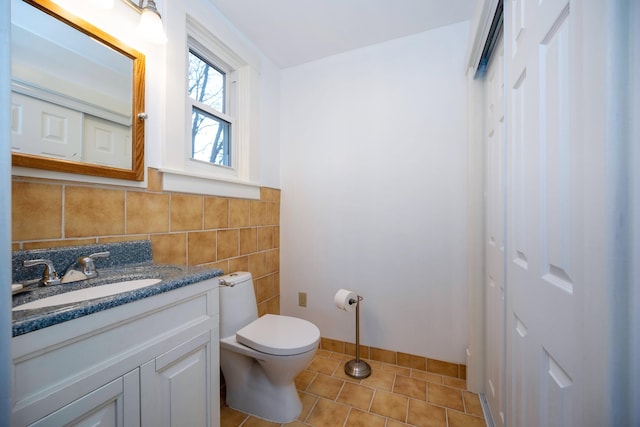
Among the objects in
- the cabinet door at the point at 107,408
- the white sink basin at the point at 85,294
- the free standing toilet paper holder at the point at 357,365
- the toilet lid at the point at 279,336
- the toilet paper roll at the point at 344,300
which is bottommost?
the free standing toilet paper holder at the point at 357,365

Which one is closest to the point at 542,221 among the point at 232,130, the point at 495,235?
the point at 495,235

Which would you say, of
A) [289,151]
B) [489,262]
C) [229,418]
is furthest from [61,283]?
[489,262]

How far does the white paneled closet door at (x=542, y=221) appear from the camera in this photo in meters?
0.51

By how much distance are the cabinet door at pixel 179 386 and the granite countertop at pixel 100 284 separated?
0.76 feet

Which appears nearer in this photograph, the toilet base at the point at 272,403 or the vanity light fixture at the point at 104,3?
the vanity light fixture at the point at 104,3

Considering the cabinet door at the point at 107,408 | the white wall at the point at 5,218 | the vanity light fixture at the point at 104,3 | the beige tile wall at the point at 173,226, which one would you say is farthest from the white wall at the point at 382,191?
the white wall at the point at 5,218

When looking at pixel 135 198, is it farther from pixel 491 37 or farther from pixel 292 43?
pixel 491 37

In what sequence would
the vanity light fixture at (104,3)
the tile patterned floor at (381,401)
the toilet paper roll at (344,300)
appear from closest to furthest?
the vanity light fixture at (104,3) < the tile patterned floor at (381,401) < the toilet paper roll at (344,300)

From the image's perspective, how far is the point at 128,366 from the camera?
70 centimetres

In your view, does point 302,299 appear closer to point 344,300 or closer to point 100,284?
point 344,300

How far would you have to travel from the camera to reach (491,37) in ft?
4.02

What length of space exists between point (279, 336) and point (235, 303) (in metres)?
0.33

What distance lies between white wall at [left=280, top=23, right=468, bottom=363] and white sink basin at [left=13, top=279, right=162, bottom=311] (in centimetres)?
134

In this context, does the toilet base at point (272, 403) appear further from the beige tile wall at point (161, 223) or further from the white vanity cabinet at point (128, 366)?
the beige tile wall at point (161, 223)
